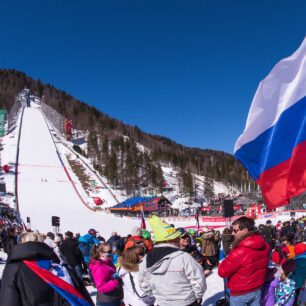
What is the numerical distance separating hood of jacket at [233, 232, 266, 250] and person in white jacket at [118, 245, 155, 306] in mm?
1246

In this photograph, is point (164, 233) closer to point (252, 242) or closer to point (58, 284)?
point (252, 242)

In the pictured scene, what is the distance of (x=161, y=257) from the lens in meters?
3.43

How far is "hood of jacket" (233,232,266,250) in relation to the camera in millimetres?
3699

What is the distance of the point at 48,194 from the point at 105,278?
47807 millimetres

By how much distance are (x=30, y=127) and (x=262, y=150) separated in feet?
328

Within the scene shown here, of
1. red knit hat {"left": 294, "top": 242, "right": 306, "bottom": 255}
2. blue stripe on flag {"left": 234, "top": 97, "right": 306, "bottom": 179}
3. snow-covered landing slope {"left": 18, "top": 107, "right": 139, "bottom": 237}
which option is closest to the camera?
blue stripe on flag {"left": 234, "top": 97, "right": 306, "bottom": 179}

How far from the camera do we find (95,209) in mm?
42500

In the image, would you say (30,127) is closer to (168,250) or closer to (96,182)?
(96,182)

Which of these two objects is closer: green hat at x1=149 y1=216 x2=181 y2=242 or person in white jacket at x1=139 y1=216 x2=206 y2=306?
person in white jacket at x1=139 y1=216 x2=206 y2=306

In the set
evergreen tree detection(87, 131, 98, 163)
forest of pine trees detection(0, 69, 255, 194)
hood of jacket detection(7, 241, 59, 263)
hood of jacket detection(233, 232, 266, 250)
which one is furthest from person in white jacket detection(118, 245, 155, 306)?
evergreen tree detection(87, 131, 98, 163)

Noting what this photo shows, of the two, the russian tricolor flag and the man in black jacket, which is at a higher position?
the russian tricolor flag

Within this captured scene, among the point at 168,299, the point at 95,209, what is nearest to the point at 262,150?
the point at 168,299

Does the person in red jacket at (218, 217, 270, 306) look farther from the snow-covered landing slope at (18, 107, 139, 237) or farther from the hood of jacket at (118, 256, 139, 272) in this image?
the snow-covered landing slope at (18, 107, 139, 237)

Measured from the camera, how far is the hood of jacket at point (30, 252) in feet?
8.25
